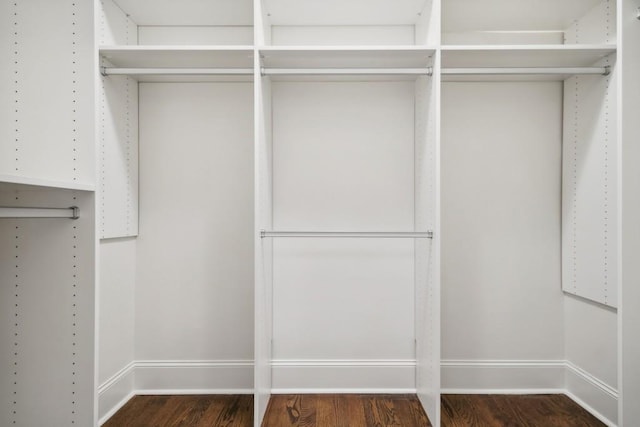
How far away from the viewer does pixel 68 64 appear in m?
1.52

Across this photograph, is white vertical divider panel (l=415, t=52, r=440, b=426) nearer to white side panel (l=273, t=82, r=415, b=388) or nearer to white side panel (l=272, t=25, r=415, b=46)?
white side panel (l=273, t=82, r=415, b=388)

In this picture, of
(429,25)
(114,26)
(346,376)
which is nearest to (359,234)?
(346,376)

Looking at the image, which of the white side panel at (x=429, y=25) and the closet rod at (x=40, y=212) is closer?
the closet rod at (x=40, y=212)

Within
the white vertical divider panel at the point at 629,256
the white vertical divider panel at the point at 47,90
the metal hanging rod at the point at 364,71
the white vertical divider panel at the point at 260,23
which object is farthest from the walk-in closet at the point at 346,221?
the white vertical divider panel at the point at 47,90

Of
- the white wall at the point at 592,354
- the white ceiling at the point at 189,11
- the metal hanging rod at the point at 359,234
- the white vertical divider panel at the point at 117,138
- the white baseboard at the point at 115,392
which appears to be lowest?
the white baseboard at the point at 115,392

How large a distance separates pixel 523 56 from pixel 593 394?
169cm

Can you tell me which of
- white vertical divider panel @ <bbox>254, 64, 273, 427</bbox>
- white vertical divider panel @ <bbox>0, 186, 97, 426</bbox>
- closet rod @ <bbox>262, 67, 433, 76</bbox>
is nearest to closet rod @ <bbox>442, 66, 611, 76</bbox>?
closet rod @ <bbox>262, 67, 433, 76</bbox>

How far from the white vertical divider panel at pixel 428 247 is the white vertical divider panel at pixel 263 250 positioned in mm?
774

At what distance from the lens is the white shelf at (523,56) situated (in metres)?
1.78

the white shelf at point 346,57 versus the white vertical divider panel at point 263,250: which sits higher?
the white shelf at point 346,57

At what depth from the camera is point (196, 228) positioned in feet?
7.39

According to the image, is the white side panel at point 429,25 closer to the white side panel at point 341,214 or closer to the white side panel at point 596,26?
the white side panel at point 341,214

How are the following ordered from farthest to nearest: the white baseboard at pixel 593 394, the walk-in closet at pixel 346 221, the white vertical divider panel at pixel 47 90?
1. the walk-in closet at pixel 346 221
2. the white baseboard at pixel 593 394
3. the white vertical divider panel at pixel 47 90

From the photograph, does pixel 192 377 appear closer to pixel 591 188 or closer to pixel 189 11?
pixel 189 11
